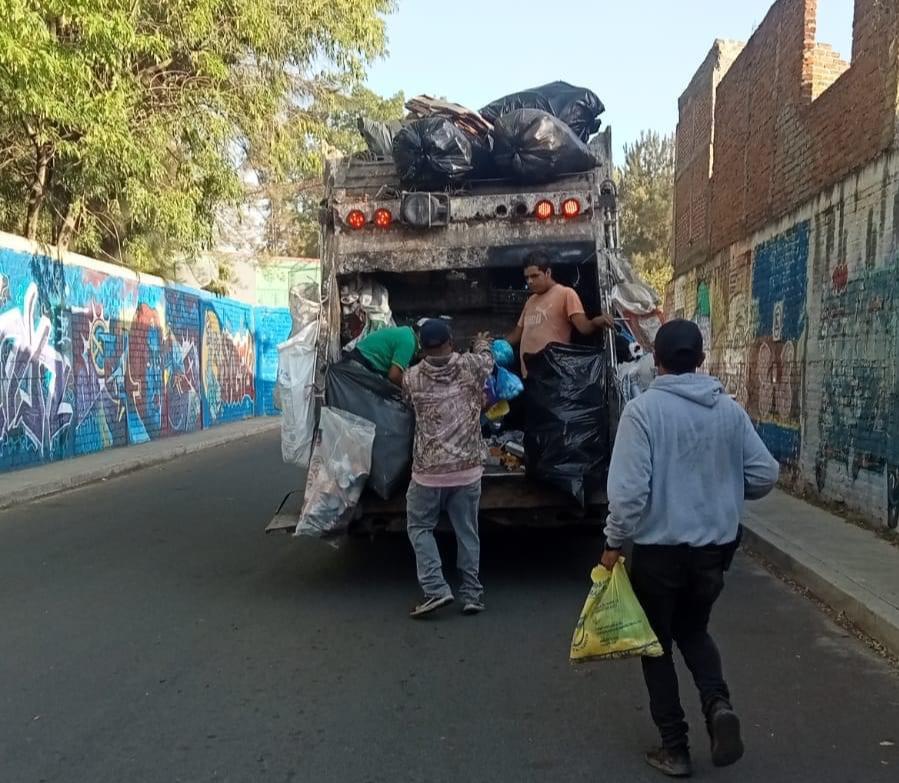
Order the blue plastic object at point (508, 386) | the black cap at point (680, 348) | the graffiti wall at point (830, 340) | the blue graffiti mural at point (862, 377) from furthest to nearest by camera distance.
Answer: the graffiti wall at point (830, 340) < the blue graffiti mural at point (862, 377) < the blue plastic object at point (508, 386) < the black cap at point (680, 348)

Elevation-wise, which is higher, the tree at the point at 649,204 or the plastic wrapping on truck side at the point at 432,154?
the tree at the point at 649,204

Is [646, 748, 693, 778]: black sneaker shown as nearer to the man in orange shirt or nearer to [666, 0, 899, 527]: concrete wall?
the man in orange shirt

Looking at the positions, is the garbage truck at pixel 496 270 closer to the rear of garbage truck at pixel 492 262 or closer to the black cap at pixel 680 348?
the rear of garbage truck at pixel 492 262

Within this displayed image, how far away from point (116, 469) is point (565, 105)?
848cm

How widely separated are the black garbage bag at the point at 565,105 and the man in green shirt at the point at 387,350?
8.33 ft

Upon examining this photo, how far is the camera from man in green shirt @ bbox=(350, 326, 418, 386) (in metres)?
5.73

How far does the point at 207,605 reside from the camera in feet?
18.5

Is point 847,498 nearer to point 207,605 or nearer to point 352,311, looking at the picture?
point 352,311

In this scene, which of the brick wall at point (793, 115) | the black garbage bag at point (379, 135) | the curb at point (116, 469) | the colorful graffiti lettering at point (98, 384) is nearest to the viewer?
the black garbage bag at point (379, 135)

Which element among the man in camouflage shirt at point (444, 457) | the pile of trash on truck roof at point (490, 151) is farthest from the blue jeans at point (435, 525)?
the pile of trash on truck roof at point (490, 151)

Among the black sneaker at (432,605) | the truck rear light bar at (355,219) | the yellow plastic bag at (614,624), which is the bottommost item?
the black sneaker at (432,605)

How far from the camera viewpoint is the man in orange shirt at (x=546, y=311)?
6.00 meters

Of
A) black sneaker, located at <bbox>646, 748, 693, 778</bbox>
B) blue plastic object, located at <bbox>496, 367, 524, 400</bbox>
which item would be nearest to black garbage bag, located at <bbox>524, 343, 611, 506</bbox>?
blue plastic object, located at <bbox>496, 367, 524, 400</bbox>

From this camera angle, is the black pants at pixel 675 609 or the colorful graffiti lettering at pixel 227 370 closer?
the black pants at pixel 675 609
